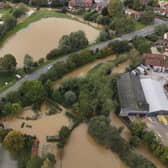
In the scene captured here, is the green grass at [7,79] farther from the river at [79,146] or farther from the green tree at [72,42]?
the green tree at [72,42]

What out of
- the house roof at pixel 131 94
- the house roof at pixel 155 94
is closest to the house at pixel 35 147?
the house roof at pixel 131 94

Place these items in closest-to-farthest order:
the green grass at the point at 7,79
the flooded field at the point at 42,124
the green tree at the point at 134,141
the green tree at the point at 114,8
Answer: the green tree at the point at 134,141, the flooded field at the point at 42,124, the green grass at the point at 7,79, the green tree at the point at 114,8

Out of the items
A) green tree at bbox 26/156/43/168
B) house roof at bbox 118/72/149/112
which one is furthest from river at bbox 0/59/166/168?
green tree at bbox 26/156/43/168

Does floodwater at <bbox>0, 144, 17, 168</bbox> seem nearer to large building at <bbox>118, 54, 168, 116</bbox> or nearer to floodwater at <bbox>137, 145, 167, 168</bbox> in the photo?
floodwater at <bbox>137, 145, 167, 168</bbox>

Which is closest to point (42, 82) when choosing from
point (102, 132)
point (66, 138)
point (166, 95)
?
point (66, 138)

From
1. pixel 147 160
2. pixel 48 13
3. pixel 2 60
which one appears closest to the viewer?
pixel 147 160

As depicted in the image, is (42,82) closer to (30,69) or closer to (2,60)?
(30,69)

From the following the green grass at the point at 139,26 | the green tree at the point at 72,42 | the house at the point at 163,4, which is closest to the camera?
the green tree at the point at 72,42

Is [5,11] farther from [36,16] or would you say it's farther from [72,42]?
[72,42]
